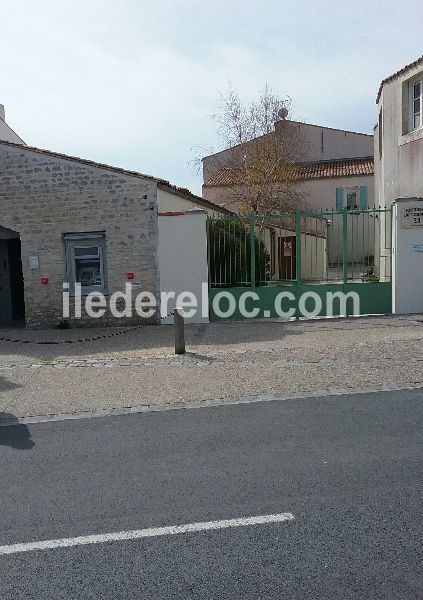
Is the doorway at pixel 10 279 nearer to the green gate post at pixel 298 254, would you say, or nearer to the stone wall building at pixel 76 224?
the stone wall building at pixel 76 224

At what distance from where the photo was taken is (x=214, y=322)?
11406 millimetres

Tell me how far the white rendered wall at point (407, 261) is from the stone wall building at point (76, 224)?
535cm

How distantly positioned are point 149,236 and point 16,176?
3463 millimetres

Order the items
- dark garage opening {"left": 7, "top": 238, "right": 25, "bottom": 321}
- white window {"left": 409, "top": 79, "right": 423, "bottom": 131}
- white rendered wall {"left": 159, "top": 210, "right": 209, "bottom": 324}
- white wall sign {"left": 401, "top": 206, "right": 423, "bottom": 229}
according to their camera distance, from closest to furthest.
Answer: white wall sign {"left": 401, "top": 206, "right": 423, "bottom": 229} → white rendered wall {"left": 159, "top": 210, "right": 209, "bottom": 324} → dark garage opening {"left": 7, "top": 238, "right": 25, "bottom": 321} → white window {"left": 409, "top": 79, "right": 423, "bottom": 131}

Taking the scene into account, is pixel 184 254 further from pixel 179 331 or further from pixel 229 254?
pixel 179 331

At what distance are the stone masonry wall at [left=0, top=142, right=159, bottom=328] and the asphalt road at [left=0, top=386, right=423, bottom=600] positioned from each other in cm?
638

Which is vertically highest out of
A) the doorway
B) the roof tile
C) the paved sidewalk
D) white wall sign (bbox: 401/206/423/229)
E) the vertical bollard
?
the roof tile

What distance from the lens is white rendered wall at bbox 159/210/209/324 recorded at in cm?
1114

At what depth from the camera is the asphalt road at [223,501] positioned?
2611 mm

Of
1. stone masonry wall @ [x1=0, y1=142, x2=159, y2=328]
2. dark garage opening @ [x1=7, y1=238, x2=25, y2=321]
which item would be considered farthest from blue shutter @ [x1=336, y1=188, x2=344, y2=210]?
dark garage opening @ [x1=7, y1=238, x2=25, y2=321]

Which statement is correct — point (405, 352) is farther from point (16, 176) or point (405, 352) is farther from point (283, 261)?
point (16, 176)

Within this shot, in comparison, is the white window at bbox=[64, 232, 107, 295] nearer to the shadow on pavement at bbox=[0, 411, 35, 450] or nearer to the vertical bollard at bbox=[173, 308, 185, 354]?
the vertical bollard at bbox=[173, 308, 185, 354]

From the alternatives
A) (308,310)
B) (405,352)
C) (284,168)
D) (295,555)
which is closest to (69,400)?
(295,555)

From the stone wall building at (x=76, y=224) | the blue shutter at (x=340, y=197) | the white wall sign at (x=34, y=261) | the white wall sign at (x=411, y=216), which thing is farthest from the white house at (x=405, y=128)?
the blue shutter at (x=340, y=197)
